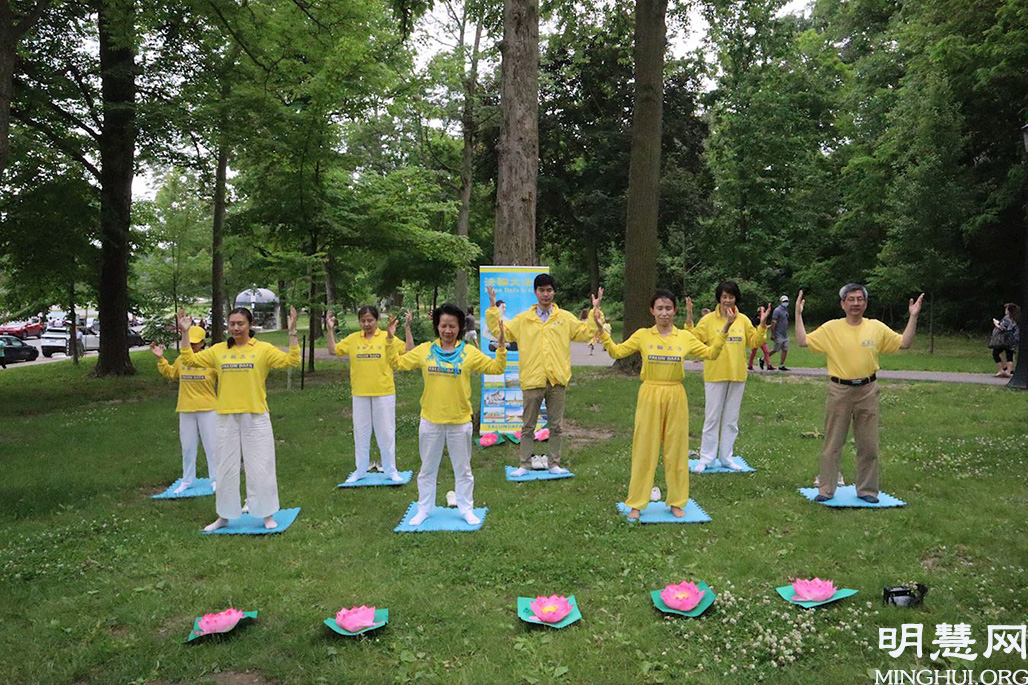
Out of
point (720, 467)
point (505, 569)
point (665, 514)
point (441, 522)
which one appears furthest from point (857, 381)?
point (441, 522)

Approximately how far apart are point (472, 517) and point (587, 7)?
14.6 metres

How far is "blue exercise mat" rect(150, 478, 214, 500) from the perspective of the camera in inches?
309

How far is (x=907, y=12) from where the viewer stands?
85.9 ft

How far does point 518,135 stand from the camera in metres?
10.3

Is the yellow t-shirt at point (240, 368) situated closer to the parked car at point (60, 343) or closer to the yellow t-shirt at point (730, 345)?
the yellow t-shirt at point (730, 345)

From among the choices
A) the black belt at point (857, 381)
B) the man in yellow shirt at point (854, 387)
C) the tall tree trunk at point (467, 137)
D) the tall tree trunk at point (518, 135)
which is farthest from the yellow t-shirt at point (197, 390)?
the tall tree trunk at point (467, 137)

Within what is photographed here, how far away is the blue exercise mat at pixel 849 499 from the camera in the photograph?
6898 mm

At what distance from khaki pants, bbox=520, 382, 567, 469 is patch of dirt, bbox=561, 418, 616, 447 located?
161 centimetres

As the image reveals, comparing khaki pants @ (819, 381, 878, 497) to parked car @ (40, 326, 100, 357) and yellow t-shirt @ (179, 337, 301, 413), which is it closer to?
yellow t-shirt @ (179, 337, 301, 413)

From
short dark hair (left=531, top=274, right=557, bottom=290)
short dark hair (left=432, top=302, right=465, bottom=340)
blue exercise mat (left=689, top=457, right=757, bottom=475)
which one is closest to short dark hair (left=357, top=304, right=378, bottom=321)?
short dark hair (left=432, top=302, right=465, bottom=340)

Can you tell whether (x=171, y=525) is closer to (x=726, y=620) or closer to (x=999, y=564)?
(x=726, y=620)

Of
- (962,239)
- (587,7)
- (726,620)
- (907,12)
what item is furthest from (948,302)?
(726,620)

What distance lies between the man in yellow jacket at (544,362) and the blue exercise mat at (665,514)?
1677 mm

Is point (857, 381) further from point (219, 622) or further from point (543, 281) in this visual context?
point (219, 622)
